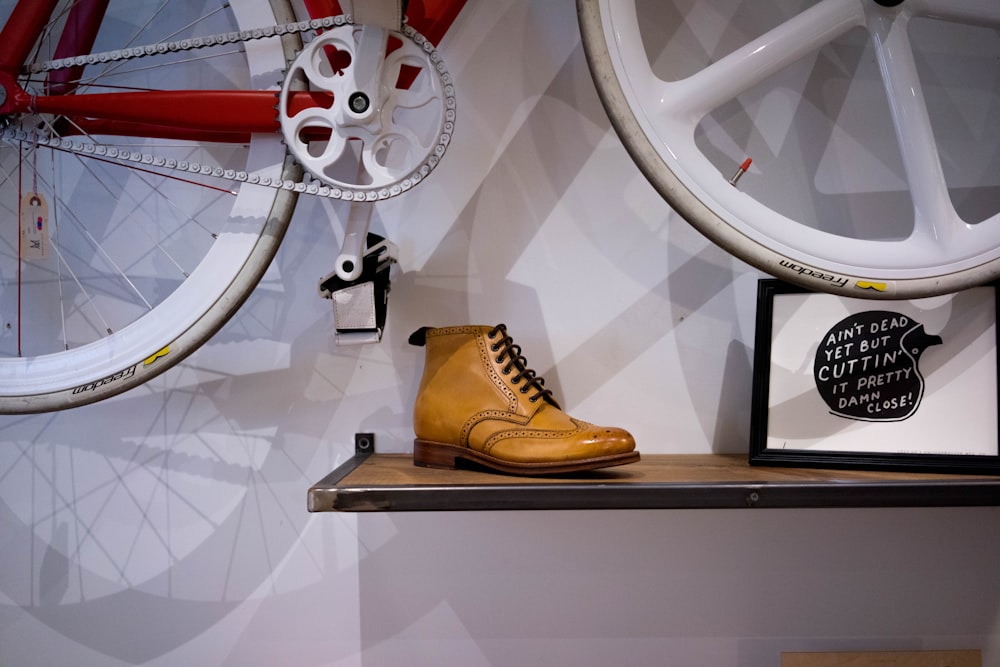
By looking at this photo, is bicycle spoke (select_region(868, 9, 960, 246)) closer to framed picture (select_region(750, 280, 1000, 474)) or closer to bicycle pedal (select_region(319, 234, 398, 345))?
framed picture (select_region(750, 280, 1000, 474))

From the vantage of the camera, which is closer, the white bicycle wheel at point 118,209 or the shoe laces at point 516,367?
the shoe laces at point 516,367

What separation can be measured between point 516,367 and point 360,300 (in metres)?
0.20

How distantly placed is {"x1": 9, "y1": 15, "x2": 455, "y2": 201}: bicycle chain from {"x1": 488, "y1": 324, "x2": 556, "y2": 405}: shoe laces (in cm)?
20

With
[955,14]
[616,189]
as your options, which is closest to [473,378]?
[616,189]

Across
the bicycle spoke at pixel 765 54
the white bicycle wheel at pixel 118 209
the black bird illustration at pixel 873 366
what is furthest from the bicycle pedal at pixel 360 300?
the black bird illustration at pixel 873 366

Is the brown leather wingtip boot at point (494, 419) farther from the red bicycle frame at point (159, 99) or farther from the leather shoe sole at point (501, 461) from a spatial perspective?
the red bicycle frame at point (159, 99)

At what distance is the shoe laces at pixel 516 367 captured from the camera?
814 mm

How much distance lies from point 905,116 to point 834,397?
339 millimetres

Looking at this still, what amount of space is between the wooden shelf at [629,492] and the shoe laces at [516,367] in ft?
0.36

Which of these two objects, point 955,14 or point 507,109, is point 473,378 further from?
point 955,14

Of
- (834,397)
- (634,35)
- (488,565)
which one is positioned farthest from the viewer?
(488,565)

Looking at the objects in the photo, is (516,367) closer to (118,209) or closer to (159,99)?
(159,99)

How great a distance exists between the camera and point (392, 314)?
996mm

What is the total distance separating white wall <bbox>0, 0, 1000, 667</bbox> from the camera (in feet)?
3.26
